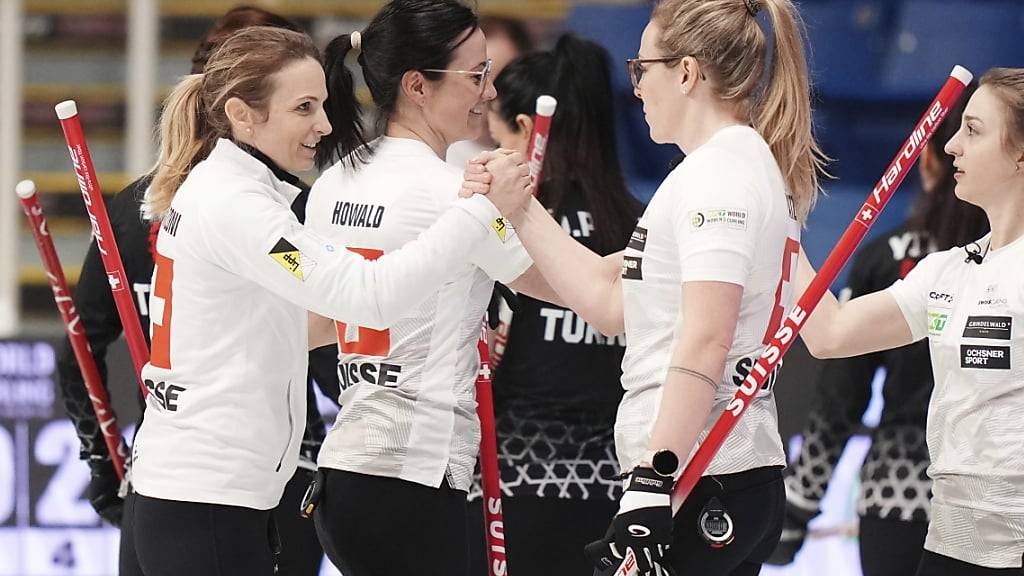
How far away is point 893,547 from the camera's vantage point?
3.42 metres

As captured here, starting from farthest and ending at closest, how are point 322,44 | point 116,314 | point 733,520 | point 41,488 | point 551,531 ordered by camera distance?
point 322,44
point 41,488
point 116,314
point 551,531
point 733,520

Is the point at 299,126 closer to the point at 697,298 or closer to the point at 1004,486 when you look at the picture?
the point at 697,298

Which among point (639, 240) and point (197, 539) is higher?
point (639, 240)

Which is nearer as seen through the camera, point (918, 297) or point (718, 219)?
point (718, 219)

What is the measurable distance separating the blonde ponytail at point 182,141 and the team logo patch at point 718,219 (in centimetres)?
81

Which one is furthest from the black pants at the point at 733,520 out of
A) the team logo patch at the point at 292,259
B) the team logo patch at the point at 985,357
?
the team logo patch at the point at 292,259

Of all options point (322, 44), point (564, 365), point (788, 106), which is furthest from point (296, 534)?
point (322, 44)

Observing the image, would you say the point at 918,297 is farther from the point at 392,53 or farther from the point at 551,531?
the point at 392,53

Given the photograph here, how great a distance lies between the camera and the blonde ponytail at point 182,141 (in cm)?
246

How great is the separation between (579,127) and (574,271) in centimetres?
86

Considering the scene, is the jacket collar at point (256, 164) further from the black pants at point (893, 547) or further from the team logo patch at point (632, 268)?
the black pants at point (893, 547)

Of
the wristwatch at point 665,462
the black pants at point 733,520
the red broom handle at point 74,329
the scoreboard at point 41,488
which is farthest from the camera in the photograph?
the scoreboard at point 41,488

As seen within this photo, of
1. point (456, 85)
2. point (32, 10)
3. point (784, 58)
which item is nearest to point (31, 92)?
point (32, 10)

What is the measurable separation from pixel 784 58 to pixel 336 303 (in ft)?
2.48
